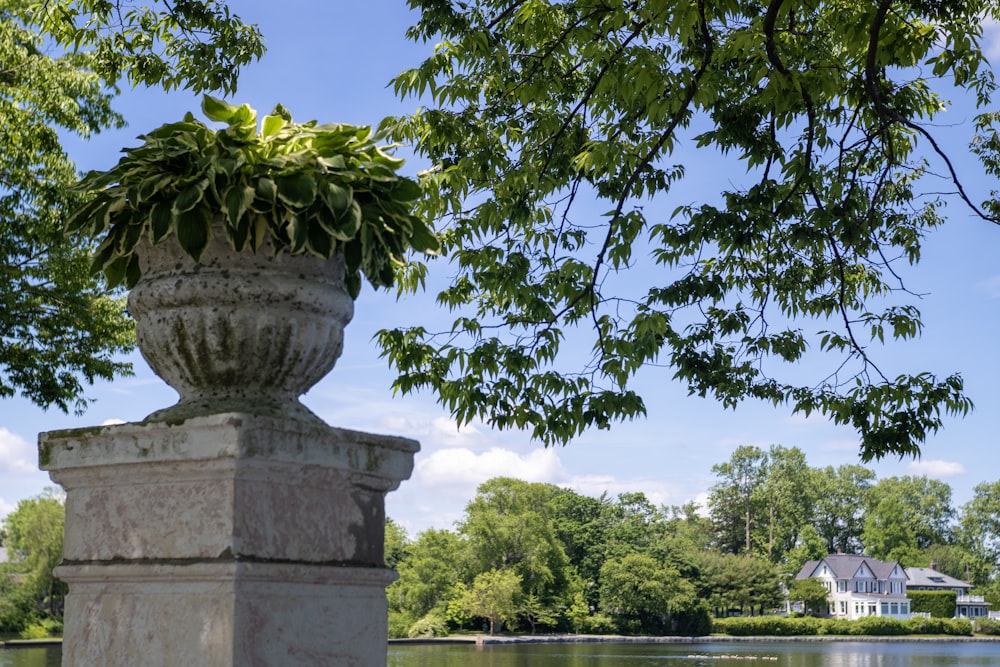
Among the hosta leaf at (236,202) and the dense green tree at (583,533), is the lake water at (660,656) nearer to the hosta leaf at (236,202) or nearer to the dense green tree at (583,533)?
the dense green tree at (583,533)

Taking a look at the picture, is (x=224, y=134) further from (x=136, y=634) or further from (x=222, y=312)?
(x=136, y=634)

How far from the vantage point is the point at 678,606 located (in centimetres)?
7212

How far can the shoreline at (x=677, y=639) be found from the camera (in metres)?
64.6

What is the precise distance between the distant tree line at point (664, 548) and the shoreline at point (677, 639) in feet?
4.58

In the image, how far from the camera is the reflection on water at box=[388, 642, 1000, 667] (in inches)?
1917

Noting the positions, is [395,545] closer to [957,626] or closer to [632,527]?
[632,527]

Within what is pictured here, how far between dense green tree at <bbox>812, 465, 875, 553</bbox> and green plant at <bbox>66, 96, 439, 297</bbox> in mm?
101158

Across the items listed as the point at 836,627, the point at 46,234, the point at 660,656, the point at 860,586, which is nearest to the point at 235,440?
the point at 46,234

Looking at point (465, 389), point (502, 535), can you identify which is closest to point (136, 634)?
point (465, 389)

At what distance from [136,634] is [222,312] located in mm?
973

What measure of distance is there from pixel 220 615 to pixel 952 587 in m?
104

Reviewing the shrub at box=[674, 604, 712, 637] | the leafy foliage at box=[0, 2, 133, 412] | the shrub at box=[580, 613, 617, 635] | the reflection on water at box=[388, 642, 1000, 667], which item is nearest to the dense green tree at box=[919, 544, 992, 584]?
the reflection on water at box=[388, 642, 1000, 667]

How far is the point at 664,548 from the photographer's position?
75.3 metres

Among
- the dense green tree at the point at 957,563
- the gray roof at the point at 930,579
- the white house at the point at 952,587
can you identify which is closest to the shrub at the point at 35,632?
the white house at the point at 952,587
